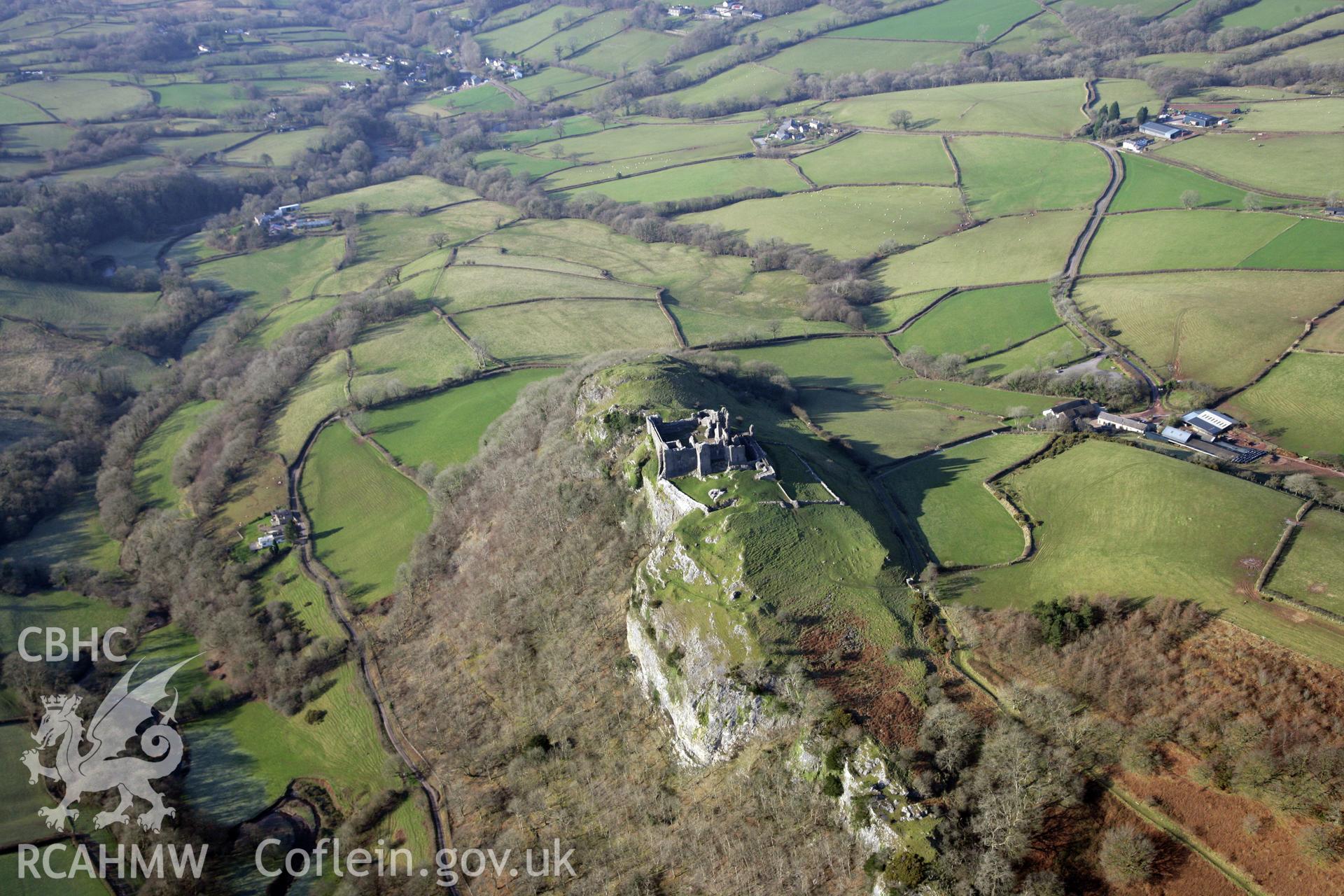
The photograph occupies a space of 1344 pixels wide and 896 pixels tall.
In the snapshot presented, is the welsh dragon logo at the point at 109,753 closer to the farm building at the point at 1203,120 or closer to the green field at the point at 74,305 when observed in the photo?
the green field at the point at 74,305

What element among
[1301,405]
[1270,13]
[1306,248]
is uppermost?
[1270,13]

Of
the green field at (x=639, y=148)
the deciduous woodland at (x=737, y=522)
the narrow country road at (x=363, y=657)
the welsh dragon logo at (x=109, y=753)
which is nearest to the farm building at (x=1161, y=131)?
the deciduous woodland at (x=737, y=522)

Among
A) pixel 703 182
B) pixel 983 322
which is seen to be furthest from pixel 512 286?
pixel 983 322

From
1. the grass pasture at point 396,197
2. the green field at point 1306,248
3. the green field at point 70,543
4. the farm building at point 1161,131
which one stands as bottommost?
the green field at point 70,543

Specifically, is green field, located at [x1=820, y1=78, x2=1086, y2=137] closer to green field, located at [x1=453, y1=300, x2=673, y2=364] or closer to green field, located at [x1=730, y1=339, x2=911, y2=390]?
green field, located at [x1=730, y1=339, x2=911, y2=390]

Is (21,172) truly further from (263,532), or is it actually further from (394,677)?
(394,677)

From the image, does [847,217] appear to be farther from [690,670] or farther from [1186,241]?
[690,670]
